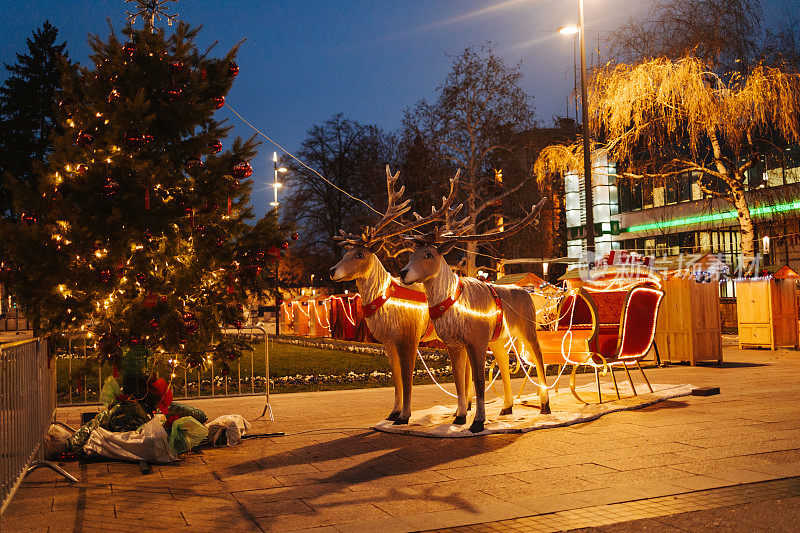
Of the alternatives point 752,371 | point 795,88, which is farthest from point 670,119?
point 752,371

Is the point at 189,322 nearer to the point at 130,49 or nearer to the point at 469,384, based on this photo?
the point at 130,49

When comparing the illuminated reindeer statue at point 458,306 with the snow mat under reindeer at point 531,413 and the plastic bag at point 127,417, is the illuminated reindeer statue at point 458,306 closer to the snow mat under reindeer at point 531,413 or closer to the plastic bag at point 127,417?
the snow mat under reindeer at point 531,413

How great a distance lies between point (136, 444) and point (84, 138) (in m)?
3.35

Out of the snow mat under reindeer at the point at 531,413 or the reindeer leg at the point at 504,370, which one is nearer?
the snow mat under reindeer at the point at 531,413

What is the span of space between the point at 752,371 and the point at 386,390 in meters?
7.67

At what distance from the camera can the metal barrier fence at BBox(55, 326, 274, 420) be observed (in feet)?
30.5

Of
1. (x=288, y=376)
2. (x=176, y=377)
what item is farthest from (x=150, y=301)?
(x=288, y=376)

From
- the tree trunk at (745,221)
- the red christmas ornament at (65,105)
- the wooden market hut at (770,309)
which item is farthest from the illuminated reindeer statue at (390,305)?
the tree trunk at (745,221)

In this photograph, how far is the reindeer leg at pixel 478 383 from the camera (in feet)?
30.1

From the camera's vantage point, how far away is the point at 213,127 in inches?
365

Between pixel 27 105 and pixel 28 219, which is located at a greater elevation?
pixel 27 105

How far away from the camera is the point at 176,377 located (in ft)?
33.5

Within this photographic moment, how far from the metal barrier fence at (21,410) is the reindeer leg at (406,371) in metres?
4.12

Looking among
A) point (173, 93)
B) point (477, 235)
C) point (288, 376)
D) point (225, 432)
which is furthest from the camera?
point (288, 376)
